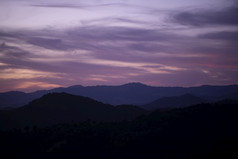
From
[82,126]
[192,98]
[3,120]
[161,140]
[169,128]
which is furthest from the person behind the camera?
[192,98]

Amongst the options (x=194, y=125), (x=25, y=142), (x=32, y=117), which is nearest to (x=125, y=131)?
(x=194, y=125)

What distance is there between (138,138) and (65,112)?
4445 centimetres

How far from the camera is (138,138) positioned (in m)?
57.9

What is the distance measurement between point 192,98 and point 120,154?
4791 inches

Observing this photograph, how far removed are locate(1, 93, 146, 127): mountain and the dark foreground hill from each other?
23147 millimetres

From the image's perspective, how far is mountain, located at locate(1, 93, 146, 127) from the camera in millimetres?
90625

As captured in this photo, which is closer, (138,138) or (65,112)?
(138,138)

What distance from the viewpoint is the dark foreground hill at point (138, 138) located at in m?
53.6

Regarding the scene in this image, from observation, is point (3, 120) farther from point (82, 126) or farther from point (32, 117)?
point (82, 126)

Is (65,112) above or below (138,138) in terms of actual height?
above

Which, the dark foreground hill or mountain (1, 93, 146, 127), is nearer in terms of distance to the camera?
the dark foreground hill

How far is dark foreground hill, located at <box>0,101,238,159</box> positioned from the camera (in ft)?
176

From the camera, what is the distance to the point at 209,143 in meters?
55.0

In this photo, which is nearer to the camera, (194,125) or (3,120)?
(194,125)
